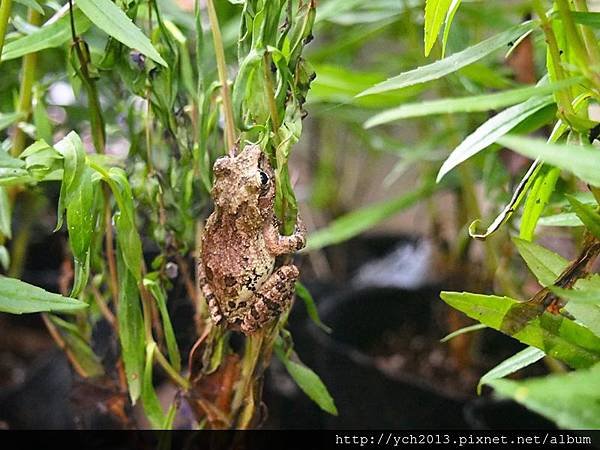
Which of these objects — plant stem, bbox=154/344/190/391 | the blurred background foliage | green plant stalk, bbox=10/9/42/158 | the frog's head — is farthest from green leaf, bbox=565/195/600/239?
green plant stalk, bbox=10/9/42/158

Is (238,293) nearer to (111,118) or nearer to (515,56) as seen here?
(111,118)

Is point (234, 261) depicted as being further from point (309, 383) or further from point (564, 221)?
point (564, 221)

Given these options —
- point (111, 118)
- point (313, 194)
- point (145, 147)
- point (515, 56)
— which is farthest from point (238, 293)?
point (313, 194)

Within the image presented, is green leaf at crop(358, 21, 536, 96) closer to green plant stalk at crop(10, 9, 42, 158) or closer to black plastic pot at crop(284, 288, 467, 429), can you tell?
green plant stalk at crop(10, 9, 42, 158)

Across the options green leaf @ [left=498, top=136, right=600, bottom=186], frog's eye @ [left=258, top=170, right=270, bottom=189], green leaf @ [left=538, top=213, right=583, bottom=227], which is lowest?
green leaf @ [left=538, top=213, right=583, bottom=227]

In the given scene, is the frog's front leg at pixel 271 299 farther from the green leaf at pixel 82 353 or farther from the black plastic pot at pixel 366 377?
the black plastic pot at pixel 366 377

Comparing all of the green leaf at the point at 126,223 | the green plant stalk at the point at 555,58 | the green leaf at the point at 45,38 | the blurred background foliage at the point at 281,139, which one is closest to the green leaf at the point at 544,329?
the blurred background foliage at the point at 281,139

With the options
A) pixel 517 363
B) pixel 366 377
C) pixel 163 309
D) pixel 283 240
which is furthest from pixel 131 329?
A: pixel 366 377
